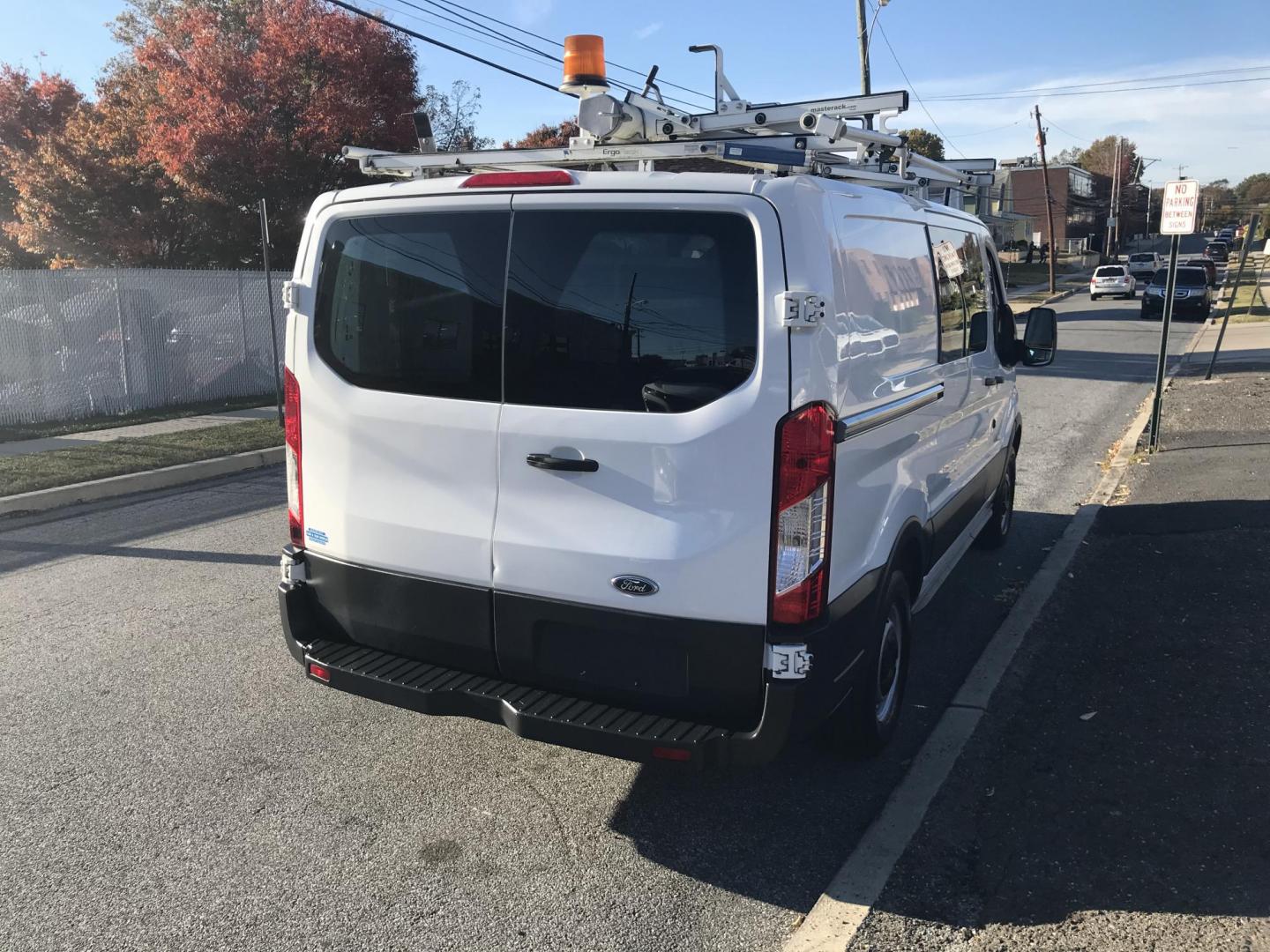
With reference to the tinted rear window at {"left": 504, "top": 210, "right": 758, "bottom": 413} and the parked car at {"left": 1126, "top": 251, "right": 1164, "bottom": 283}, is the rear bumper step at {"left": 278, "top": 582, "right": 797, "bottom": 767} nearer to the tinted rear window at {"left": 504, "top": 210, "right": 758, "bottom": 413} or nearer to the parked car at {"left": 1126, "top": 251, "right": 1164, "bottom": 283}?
the tinted rear window at {"left": 504, "top": 210, "right": 758, "bottom": 413}

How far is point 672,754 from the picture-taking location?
3070mm

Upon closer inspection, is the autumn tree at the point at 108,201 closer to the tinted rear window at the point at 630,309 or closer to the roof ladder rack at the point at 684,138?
the roof ladder rack at the point at 684,138

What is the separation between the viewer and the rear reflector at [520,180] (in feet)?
10.8

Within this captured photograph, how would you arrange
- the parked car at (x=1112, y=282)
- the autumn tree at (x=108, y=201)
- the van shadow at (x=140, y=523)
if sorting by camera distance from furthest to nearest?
the parked car at (x=1112, y=282) → the autumn tree at (x=108, y=201) → the van shadow at (x=140, y=523)

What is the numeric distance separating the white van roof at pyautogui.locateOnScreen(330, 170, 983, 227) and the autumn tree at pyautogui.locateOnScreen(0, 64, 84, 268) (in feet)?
83.2

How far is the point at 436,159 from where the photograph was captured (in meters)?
4.01

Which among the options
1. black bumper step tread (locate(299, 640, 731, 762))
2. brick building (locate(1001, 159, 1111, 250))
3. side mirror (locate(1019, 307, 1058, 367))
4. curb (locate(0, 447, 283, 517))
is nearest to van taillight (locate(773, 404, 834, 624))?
black bumper step tread (locate(299, 640, 731, 762))

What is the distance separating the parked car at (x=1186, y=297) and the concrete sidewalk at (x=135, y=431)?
92.3 ft

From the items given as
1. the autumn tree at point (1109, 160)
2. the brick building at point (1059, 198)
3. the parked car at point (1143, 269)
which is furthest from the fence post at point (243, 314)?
the autumn tree at point (1109, 160)

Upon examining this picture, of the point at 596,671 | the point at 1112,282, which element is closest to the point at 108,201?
the point at 596,671

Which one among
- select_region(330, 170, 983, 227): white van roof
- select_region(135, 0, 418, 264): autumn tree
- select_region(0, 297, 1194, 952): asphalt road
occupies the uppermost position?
select_region(135, 0, 418, 264): autumn tree

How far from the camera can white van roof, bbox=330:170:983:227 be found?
9.97ft

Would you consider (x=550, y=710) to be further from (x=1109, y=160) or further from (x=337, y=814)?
(x=1109, y=160)

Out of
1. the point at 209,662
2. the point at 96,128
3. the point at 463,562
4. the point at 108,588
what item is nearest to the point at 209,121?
the point at 96,128
